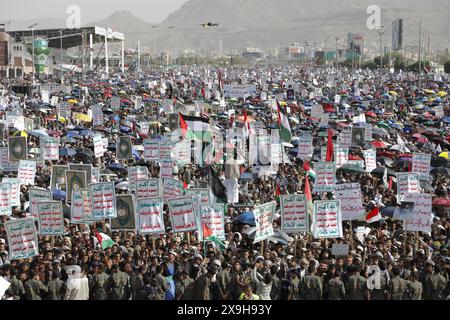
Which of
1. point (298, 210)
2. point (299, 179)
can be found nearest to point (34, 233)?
point (298, 210)

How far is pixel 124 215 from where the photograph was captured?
1368 centimetres

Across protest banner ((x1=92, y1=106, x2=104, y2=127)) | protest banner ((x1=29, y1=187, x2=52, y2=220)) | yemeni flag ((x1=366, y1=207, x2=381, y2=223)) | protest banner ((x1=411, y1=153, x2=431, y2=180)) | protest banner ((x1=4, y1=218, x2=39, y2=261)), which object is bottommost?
yemeni flag ((x1=366, y1=207, x2=381, y2=223))

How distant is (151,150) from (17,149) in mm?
2775

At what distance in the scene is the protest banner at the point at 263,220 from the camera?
13.0 metres

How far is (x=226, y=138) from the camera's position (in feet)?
79.6

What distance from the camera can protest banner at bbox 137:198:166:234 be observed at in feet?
43.1

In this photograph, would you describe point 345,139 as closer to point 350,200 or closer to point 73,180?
point 73,180

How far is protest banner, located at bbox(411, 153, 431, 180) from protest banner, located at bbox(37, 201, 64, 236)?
8078 millimetres

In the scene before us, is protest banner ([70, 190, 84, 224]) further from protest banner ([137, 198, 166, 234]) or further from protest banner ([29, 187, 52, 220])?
protest banner ([137, 198, 166, 234])

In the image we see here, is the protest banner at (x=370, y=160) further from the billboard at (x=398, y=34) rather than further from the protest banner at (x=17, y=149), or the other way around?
the billboard at (x=398, y=34)

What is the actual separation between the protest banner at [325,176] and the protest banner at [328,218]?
169 inches

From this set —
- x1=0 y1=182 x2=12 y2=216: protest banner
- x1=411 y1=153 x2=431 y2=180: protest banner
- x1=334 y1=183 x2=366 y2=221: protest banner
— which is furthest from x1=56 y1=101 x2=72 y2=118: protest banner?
x1=334 y1=183 x2=366 y2=221: protest banner

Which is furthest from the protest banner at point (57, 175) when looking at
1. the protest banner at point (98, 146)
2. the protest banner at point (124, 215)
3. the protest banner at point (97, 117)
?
the protest banner at point (97, 117)

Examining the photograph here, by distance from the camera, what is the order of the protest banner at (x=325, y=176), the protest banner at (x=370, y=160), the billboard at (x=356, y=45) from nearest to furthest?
the protest banner at (x=325, y=176) < the protest banner at (x=370, y=160) < the billboard at (x=356, y=45)
